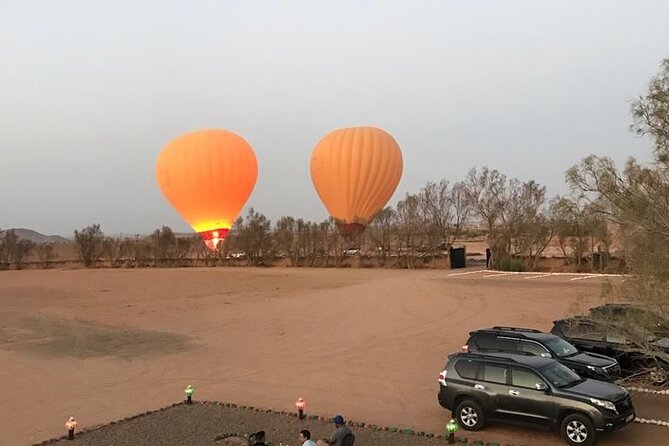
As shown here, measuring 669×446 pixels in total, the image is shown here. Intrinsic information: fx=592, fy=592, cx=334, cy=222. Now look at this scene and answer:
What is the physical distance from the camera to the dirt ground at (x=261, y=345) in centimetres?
1502

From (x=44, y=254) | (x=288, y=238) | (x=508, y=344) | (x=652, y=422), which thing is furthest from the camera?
(x=44, y=254)

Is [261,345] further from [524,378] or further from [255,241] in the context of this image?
[255,241]

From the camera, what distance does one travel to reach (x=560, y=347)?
15.5 metres

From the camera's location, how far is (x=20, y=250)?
87.4 metres

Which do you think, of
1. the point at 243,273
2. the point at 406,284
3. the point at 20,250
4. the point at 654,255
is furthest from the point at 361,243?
the point at 654,255

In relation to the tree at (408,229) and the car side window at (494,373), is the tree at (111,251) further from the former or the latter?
the car side window at (494,373)

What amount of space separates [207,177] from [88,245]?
48598 mm

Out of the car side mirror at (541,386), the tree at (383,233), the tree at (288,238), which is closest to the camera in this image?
the car side mirror at (541,386)

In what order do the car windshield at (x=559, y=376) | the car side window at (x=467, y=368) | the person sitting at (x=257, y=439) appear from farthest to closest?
the car side window at (x=467, y=368), the car windshield at (x=559, y=376), the person sitting at (x=257, y=439)

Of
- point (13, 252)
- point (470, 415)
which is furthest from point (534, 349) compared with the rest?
point (13, 252)

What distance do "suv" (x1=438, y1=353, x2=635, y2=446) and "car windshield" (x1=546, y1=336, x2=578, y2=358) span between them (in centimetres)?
245

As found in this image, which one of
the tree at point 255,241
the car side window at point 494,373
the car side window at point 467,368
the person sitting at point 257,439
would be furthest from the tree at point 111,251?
the car side window at point 494,373

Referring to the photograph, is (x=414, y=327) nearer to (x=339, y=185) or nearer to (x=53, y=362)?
(x=53, y=362)

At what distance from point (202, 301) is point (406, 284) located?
13961 millimetres
